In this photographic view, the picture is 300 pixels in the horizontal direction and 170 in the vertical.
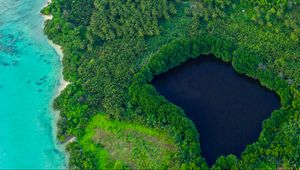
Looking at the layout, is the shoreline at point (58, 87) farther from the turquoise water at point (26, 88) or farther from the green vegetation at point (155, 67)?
the green vegetation at point (155, 67)

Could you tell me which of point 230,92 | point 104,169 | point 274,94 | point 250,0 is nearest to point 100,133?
point 104,169

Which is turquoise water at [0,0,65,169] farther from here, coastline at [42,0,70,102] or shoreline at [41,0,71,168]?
coastline at [42,0,70,102]

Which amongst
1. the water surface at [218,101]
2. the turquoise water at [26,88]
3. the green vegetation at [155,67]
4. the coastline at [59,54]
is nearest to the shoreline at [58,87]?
the coastline at [59,54]

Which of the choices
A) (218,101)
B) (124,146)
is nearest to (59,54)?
(124,146)

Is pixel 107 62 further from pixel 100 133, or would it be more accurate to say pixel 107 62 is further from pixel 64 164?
pixel 64 164

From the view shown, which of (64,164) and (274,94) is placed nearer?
(64,164)

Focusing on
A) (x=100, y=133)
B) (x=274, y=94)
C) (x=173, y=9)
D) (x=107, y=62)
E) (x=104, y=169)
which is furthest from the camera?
(x=173, y=9)
